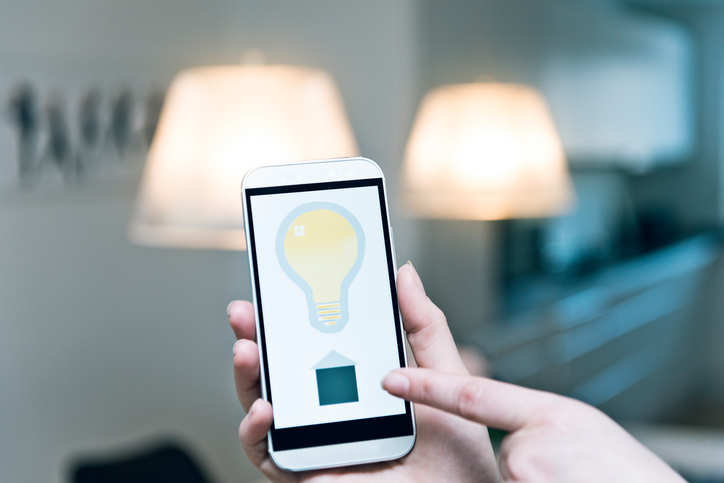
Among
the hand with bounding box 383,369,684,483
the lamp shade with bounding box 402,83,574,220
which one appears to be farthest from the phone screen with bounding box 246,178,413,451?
the lamp shade with bounding box 402,83,574,220

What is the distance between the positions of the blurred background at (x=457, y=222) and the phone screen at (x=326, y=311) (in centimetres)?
169

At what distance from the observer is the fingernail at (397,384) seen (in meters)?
0.56

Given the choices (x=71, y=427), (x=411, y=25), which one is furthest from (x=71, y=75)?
(x=411, y=25)

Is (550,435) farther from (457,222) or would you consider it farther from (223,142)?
(457,222)

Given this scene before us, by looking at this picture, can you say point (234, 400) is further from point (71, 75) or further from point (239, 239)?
point (239, 239)

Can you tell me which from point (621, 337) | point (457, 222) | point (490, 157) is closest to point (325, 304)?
point (490, 157)

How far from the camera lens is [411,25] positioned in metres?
2.76

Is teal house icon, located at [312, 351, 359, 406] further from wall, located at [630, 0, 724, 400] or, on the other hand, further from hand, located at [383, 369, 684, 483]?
wall, located at [630, 0, 724, 400]

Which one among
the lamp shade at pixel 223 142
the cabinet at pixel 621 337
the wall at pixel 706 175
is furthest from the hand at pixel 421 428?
the wall at pixel 706 175

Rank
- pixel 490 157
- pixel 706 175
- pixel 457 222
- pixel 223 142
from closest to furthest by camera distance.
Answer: pixel 223 142 → pixel 490 157 → pixel 706 175 → pixel 457 222

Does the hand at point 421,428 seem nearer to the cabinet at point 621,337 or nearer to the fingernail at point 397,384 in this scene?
the fingernail at point 397,384

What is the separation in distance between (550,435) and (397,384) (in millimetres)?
130

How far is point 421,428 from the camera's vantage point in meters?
0.67

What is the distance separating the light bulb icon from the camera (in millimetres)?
661
